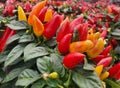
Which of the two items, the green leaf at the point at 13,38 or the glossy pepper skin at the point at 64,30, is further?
the green leaf at the point at 13,38

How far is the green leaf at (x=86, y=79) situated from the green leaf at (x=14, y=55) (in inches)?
13.4

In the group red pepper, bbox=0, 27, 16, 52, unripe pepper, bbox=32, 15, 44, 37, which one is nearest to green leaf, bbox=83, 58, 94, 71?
unripe pepper, bbox=32, 15, 44, 37

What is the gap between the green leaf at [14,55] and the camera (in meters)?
1.82

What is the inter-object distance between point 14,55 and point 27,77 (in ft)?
0.62

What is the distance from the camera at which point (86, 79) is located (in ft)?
5.51

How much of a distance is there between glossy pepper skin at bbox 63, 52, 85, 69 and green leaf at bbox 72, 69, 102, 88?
0.04 metres

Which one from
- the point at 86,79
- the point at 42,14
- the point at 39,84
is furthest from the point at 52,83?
the point at 42,14

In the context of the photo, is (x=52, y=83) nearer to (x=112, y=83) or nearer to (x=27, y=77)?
(x=27, y=77)

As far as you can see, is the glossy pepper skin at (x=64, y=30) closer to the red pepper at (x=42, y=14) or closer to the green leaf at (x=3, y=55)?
the red pepper at (x=42, y=14)

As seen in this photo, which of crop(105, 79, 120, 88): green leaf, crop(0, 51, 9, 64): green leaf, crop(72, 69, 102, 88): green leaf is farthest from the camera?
crop(0, 51, 9, 64): green leaf

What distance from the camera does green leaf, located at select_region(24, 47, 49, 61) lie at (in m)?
1.76

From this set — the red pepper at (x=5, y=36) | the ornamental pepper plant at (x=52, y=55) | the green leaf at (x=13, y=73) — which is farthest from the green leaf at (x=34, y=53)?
the red pepper at (x=5, y=36)

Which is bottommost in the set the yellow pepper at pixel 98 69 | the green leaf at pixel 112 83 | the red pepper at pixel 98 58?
the green leaf at pixel 112 83

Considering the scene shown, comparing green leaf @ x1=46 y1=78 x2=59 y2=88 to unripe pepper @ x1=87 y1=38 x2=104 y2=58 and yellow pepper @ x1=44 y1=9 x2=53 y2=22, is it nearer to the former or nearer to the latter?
unripe pepper @ x1=87 y1=38 x2=104 y2=58
